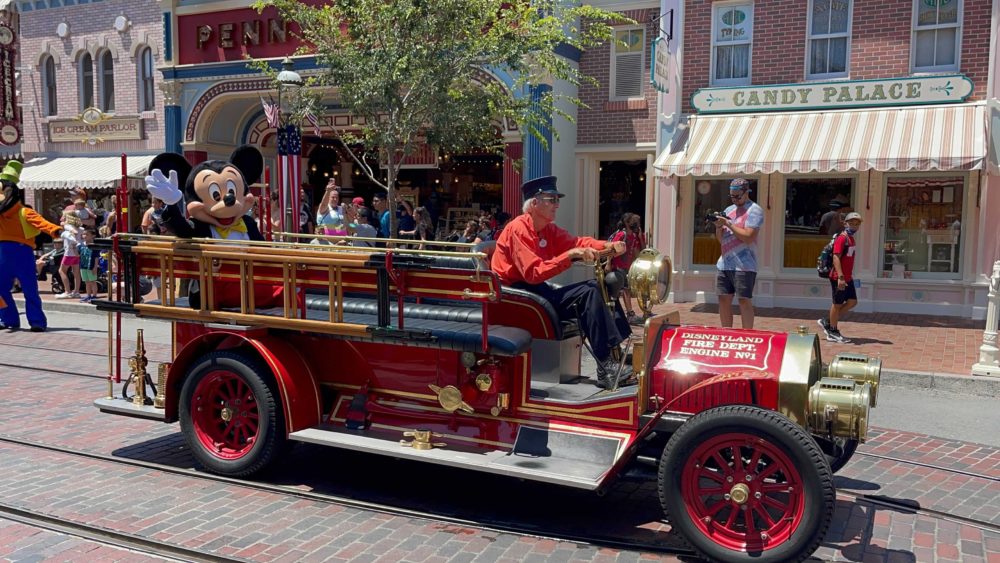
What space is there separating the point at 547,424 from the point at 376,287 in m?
1.16

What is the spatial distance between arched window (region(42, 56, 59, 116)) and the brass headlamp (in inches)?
831

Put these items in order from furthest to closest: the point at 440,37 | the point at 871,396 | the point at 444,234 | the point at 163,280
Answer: the point at 444,234 < the point at 440,37 < the point at 163,280 < the point at 871,396

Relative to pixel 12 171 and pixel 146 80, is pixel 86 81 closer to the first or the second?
pixel 146 80

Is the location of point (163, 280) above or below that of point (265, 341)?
above

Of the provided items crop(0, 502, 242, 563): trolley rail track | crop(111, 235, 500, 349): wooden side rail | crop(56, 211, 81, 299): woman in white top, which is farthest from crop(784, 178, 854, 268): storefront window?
crop(0, 502, 242, 563): trolley rail track

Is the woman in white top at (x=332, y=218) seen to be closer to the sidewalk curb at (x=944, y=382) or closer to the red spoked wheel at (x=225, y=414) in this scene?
the red spoked wheel at (x=225, y=414)

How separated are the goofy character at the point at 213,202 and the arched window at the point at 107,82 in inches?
674

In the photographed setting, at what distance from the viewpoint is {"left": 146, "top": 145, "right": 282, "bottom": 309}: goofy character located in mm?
4934

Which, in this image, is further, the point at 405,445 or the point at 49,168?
the point at 49,168

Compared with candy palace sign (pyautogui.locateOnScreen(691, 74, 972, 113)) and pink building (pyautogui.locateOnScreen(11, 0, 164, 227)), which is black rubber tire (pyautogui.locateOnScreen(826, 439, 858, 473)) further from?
pink building (pyautogui.locateOnScreen(11, 0, 164, 227))

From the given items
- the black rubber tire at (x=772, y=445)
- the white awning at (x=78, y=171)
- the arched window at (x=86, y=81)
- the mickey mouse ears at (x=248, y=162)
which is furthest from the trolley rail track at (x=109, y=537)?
the arched window at (x=86, y=81)

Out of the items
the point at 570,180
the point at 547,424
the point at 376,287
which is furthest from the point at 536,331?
the point at 570,180

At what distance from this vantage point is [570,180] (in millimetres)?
15516

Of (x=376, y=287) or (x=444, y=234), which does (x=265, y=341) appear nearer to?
(x=376, y=287)
